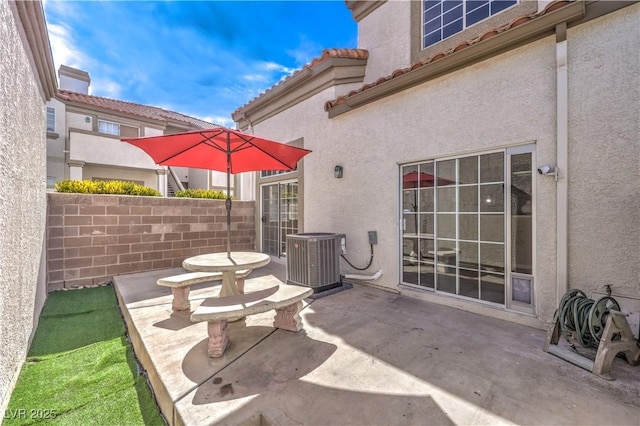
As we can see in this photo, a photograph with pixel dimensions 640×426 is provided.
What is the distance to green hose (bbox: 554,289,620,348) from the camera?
9.80 ft

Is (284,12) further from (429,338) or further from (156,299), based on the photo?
(429,338)

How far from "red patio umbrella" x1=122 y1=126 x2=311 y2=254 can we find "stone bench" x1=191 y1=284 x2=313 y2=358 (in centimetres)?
128

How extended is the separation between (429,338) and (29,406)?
14.6 feet

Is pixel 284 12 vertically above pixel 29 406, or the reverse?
pixel 284 12

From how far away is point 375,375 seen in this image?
9.30ft

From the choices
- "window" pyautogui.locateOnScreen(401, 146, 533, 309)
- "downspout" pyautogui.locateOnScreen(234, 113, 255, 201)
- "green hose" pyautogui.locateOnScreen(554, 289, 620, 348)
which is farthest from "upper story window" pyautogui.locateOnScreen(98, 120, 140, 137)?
"green hose" pyautogui.locateOnScreen(554, 289, 620, 348)

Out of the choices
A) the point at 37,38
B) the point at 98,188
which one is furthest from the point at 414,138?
the point at 98,188

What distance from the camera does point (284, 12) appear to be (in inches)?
364

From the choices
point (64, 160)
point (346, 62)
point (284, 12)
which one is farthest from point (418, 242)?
point (64, 160)

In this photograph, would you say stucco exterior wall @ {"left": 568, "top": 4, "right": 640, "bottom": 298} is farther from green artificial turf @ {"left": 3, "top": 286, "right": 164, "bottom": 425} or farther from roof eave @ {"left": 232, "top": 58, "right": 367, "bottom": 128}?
green artificial turf @ {"left": 3, "top": 286, "right": 164, "bottom": 425}

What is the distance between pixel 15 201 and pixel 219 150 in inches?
112

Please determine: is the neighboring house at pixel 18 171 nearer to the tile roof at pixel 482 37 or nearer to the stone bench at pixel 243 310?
the stone bench at pixel 243 310

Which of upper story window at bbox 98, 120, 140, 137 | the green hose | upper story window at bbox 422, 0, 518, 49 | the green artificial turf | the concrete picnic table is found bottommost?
the green artificial turf

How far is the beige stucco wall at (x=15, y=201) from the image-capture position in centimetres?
246
